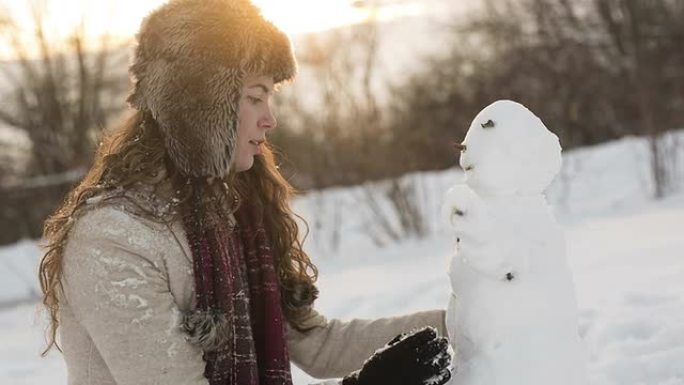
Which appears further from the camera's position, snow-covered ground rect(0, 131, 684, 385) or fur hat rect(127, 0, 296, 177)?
snow-covered ground rect(0, 131, 684, 385)

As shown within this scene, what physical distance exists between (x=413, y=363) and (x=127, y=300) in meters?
0.68

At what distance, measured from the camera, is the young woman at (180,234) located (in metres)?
2.22

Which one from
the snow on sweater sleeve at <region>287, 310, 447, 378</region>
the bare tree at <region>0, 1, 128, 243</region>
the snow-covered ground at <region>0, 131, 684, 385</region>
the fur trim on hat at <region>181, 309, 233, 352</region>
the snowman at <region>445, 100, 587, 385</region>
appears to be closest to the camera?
the snowman at <region>445, 100, 587, 385</region>

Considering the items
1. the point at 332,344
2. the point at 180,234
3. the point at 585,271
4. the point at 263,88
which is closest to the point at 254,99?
the point at 263,88

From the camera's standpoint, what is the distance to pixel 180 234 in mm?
2340

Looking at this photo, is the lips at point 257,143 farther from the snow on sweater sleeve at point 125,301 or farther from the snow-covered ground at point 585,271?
the snow-covered ground at point 585,271

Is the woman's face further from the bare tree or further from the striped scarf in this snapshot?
the bare tree

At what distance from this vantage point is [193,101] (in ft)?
7.47

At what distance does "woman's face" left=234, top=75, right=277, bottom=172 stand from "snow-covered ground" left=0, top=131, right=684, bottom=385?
3.14 feet

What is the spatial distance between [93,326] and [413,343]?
0.75m

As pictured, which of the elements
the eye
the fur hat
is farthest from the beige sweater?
the eye

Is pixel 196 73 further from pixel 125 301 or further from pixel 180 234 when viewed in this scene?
pixel 125 301

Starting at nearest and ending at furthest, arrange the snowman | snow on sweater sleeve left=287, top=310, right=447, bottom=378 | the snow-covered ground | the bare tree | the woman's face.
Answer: the snowman < the woman's face < snow on sweater sleeve left=287, top=310, right=447, bottom=378 < the snow-covered ground < the bare tree

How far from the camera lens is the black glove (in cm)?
221
